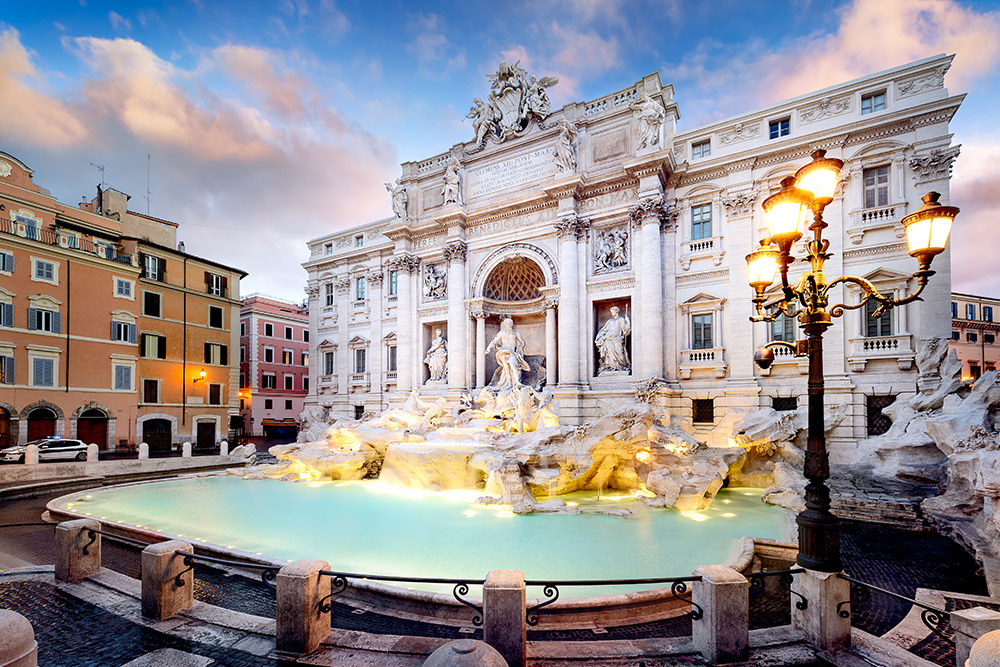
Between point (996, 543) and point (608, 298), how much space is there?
13234mm

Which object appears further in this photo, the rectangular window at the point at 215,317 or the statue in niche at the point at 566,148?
the rectangular window at the point at 215,317

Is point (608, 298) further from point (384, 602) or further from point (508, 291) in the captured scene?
point (384, 602)

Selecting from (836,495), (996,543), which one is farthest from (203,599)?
(836,495)

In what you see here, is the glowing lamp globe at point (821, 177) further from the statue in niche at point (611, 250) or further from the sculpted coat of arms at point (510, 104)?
the sculpted coat of arms at point (510, 104)

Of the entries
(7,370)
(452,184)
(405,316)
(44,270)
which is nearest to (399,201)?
(452,184)

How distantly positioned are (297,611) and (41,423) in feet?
80.8

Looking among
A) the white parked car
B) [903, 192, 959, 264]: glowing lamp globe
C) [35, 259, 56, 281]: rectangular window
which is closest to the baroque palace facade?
the white parked car

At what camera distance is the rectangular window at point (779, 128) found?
16.6 meters

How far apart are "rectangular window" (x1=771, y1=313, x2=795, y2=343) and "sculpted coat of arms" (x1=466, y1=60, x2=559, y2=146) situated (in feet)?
43.6

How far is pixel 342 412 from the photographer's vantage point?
26.3 m

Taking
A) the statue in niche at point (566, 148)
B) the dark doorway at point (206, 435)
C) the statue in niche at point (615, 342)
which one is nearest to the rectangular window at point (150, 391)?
the dark doorway at point (206, 435)

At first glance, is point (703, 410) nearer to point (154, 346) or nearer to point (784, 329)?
point (784, 329)

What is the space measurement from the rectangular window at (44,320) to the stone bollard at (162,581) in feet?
74.7

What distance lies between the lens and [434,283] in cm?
2341
